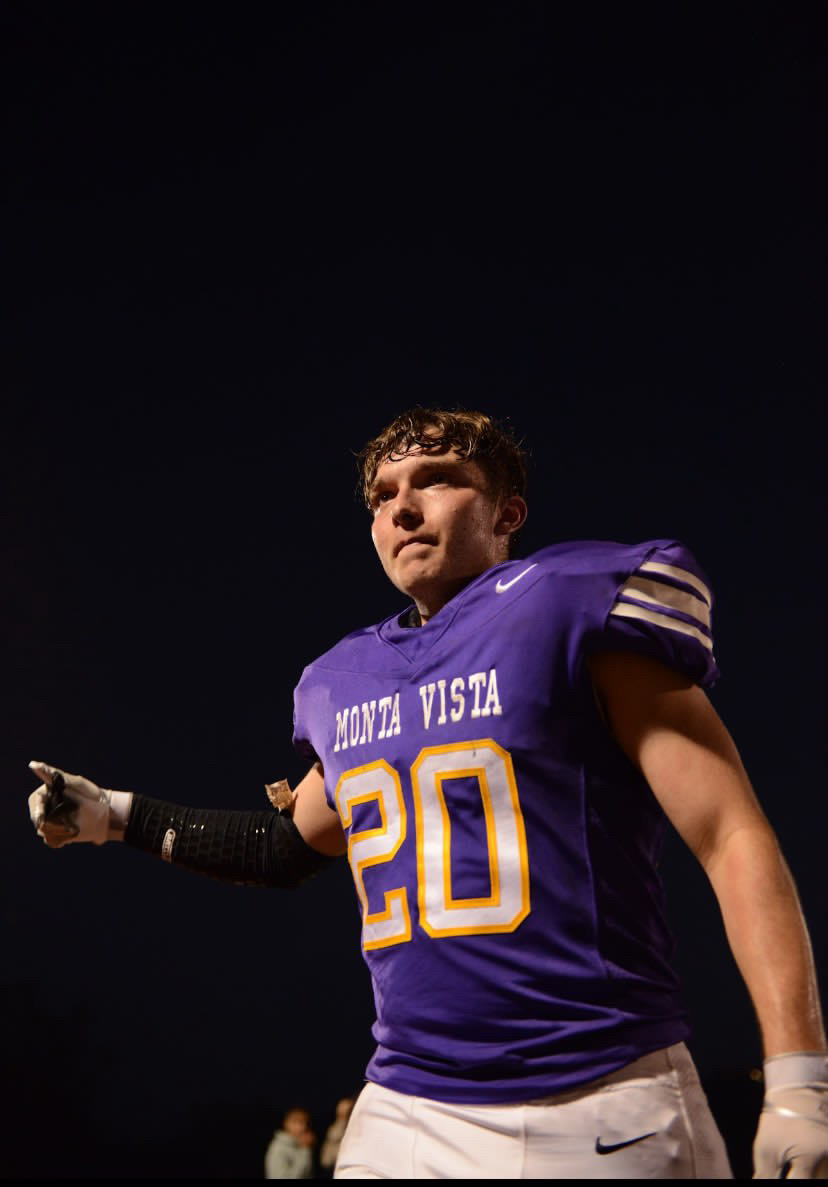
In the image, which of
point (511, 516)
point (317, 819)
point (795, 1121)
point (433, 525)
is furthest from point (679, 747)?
point (317, 819)

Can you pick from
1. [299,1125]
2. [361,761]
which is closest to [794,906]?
[361,761]

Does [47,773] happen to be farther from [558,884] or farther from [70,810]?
[558,884]

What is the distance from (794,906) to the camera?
1674mm

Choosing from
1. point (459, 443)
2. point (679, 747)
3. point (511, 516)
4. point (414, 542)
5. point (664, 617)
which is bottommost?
point (679, 747)

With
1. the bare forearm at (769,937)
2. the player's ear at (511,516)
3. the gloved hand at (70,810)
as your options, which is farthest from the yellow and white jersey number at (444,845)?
the gloved hand at (70,810)

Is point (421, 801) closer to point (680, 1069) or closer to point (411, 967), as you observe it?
point (411, 967)

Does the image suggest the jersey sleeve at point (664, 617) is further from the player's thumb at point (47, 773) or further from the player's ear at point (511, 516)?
the player's thumb at point (47, 773)

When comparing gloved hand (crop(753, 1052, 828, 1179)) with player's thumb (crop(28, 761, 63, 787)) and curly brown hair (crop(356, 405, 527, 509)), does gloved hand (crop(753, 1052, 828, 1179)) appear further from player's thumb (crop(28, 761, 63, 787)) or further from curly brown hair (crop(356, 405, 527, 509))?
player's thumb (crop(28, 761, 63, 787))

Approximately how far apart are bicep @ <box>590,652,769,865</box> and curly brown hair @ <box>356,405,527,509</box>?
0.72 metres

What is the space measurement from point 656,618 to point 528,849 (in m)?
0.42

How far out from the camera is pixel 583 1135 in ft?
5.40

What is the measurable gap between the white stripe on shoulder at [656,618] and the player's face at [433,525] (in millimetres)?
510

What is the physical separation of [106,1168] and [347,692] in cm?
1108

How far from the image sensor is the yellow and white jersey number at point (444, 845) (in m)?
1.82
